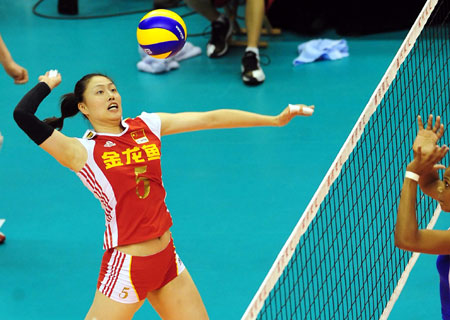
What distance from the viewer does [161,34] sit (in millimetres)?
5566

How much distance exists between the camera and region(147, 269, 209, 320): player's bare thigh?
4266 millimetres

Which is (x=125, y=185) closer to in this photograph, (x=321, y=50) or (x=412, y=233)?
(x=412, y=233)

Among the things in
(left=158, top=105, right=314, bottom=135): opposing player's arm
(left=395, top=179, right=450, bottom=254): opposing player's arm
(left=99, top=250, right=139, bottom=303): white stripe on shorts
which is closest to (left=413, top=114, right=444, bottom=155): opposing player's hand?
(left=395, top=179, right=450, bottom=254): opposing player's arm

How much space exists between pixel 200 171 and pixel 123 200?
2.91m

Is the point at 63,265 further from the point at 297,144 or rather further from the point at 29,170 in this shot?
the point at 297,144

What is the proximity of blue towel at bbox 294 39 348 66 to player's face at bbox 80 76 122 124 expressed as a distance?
516cm

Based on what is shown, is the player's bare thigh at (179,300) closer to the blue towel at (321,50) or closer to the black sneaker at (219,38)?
the blue towel at (321,50)

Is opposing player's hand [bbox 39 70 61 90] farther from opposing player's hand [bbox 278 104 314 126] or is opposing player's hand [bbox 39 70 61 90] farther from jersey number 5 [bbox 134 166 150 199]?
opposing player's hand [bbox 278 104 314 126]

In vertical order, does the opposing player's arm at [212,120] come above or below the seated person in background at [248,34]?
above

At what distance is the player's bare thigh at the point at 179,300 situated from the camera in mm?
4266

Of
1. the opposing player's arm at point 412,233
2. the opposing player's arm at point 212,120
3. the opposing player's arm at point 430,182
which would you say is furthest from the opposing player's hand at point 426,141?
the opposing player's arm at point 212,120

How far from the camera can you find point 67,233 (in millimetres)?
6266

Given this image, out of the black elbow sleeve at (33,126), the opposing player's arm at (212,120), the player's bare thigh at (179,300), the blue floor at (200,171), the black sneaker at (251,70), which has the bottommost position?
the blue floor at (200,171)

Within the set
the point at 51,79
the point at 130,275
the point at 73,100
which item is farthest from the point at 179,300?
the point at 51,79
